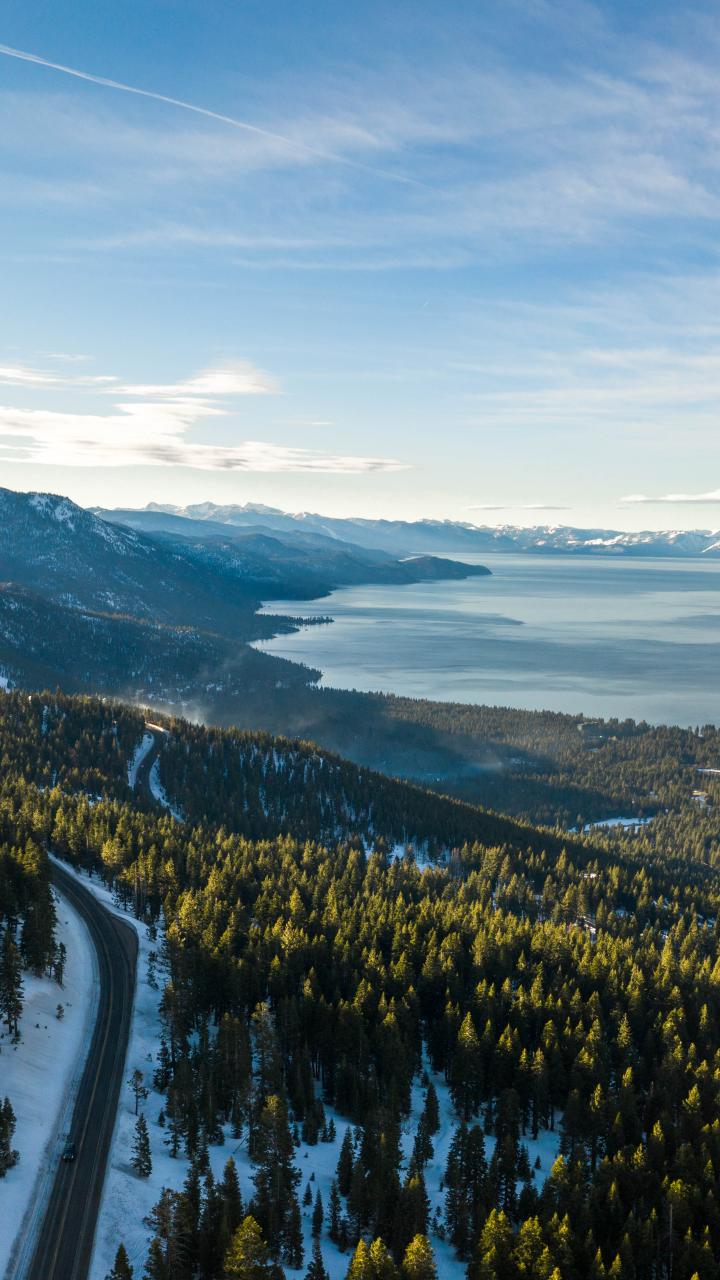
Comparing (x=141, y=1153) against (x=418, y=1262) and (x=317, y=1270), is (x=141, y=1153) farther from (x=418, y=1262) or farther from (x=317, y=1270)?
(x=418, y=1262)

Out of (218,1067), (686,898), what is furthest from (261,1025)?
(686,898)

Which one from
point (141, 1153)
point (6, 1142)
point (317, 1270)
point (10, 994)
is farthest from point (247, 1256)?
point (10, 994)

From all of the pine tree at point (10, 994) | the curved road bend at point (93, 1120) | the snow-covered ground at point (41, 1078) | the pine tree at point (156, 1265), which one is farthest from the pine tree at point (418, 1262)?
the pine tree at point (10, 994)

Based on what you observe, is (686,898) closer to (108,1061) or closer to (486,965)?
(486,965)

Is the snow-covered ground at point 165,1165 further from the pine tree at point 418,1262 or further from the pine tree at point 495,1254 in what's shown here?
the pine tree at point 418,1262

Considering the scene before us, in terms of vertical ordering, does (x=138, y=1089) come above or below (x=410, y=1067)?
above

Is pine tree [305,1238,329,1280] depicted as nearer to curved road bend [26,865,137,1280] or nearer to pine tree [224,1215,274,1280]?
pine tree [224,1215,274,1280]
